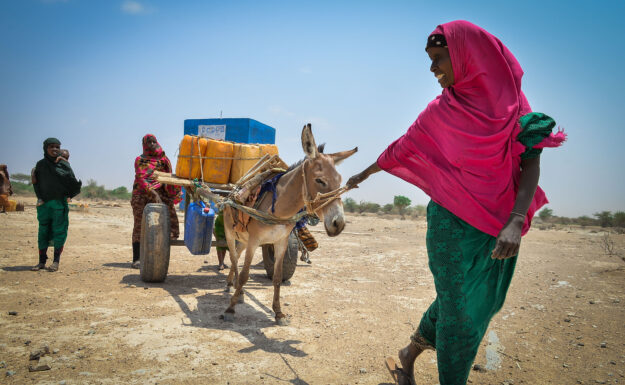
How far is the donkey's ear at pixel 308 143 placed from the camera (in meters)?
3.81

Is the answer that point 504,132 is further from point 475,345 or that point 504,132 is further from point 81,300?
point 81,300

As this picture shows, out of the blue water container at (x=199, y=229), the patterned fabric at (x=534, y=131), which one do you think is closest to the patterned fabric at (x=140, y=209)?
the blue water container at (x=199, y=229)

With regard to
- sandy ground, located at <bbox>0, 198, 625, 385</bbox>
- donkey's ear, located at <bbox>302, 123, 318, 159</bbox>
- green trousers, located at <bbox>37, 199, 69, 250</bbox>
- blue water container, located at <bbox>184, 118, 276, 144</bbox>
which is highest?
blue water container, located at <bbox>184, 118, 276, 144</bbox>

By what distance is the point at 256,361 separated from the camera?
3383mm

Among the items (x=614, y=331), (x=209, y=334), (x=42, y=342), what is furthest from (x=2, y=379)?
(x=614, y=331)

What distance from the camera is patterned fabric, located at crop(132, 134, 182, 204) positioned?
7043 mm

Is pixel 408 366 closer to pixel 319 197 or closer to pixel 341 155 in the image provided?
pixel 319 197

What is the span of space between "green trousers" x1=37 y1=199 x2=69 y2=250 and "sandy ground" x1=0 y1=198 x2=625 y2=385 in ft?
1.97

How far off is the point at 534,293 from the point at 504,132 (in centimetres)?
563

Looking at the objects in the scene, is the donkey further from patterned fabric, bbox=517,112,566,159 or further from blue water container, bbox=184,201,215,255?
patterned fabric, bbox=517,112,566,159

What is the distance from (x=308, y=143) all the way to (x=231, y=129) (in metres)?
3.67

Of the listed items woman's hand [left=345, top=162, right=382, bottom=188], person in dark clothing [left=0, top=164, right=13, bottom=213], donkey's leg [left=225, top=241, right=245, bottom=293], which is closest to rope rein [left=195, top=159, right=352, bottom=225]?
woman's hand [left=345, top=162, right=382, bottom=188]

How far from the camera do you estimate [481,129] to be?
1.93m

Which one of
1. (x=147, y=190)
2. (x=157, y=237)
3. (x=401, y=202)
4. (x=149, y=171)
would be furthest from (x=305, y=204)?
(x=401, y=202)
